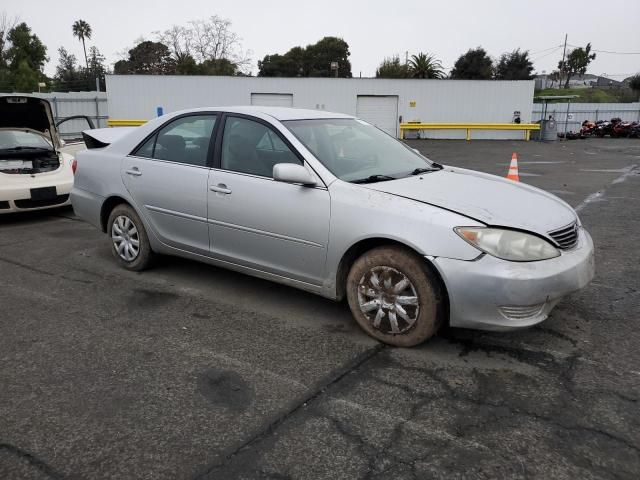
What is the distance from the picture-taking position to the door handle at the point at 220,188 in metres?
4.17

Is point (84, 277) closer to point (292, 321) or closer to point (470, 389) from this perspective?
point (292, 321)

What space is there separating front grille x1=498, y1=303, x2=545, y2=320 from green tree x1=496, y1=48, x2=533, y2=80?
7005 centimetres

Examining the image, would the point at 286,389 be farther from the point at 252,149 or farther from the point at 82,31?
the point at 82,31

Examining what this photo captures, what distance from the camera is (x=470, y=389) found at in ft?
9.89

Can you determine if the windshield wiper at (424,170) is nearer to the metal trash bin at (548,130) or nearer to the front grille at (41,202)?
the front grille at (41,202)

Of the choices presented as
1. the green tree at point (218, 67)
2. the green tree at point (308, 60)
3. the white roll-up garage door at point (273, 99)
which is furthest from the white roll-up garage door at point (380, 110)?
the green tree at point (308, 60)

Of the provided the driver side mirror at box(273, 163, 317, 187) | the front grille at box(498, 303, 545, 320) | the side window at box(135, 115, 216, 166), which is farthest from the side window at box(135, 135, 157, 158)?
the front grille at box(498, 303, 545, 320)

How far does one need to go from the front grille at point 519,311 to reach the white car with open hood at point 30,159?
581 cm

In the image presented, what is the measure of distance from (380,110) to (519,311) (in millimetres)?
27388

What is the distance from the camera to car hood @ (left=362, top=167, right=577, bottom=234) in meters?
3.32

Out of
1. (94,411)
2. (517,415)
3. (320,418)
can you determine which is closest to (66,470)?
(94,411)

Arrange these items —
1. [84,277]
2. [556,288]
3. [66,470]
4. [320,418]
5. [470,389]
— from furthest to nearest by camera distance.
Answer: [84,277]
[556,288]
[470,389]
[320,418]
[66,470]

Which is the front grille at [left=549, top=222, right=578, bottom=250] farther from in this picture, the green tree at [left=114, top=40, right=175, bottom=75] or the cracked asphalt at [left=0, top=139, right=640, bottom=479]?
the green tree at [left=114, top=40, right=175, bottom=75]

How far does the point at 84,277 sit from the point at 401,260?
3.18 meters
